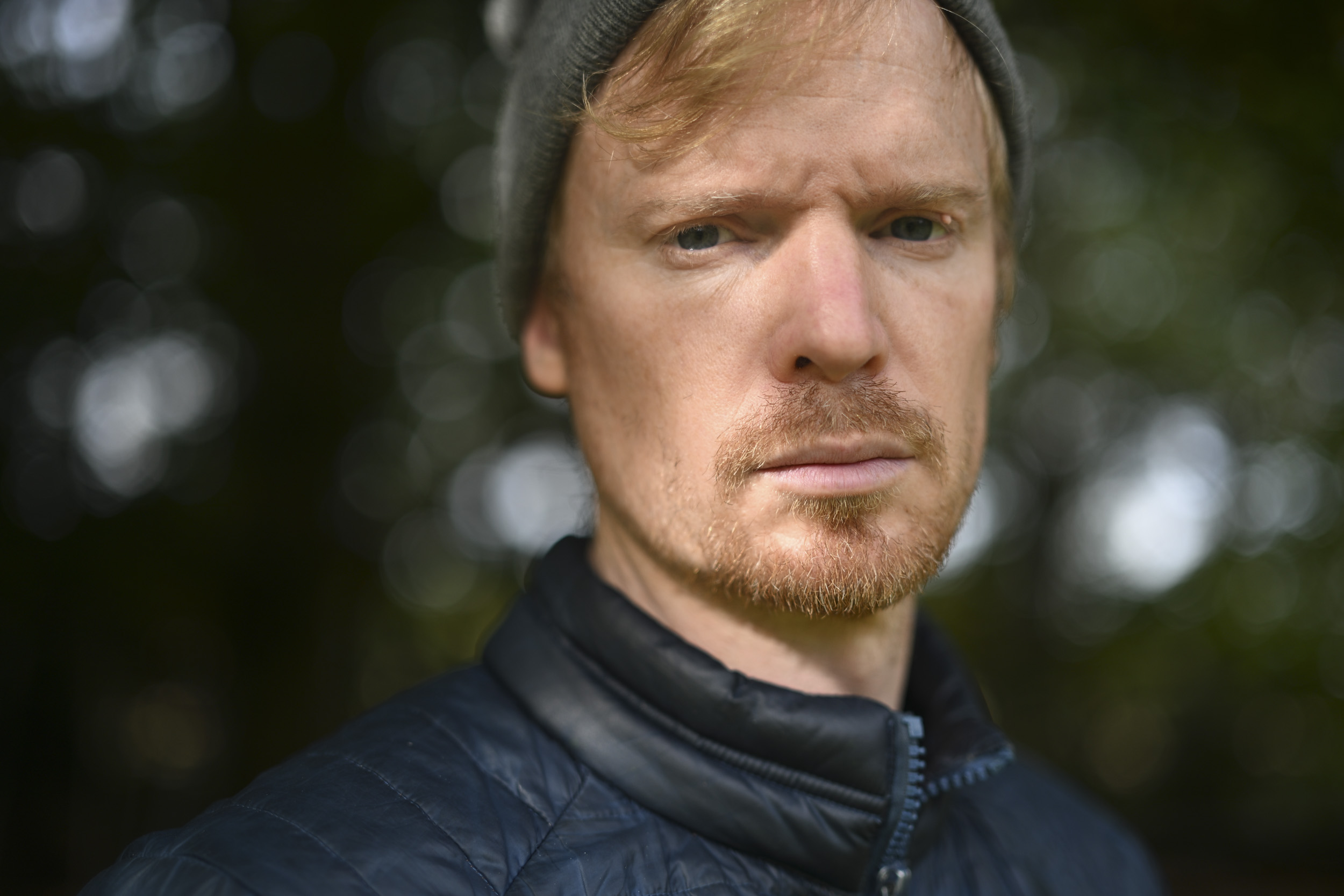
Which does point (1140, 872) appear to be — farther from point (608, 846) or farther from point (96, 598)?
point (96, 598)

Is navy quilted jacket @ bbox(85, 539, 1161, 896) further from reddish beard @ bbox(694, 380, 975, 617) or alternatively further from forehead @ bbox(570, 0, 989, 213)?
forehead @ bbox(570, 0, 989, 213)

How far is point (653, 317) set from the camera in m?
1.62

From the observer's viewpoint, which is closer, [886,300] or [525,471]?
[886,300]

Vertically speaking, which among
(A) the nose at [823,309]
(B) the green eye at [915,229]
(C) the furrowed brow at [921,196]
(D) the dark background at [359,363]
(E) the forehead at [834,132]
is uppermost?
(E) the forehead at [834,132]

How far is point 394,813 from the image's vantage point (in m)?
1.34

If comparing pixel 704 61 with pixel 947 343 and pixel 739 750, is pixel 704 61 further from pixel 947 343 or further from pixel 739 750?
pixel 739 750

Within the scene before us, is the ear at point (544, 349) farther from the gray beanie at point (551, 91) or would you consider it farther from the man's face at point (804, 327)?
the man's face at point (804, 327)

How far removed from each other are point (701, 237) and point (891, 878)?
1099 mm

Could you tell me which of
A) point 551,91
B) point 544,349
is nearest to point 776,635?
point 544,349

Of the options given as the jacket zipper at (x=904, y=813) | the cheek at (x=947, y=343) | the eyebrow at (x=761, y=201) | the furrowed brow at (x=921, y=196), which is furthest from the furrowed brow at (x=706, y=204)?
the jacket zipper at (x=904, y=813)

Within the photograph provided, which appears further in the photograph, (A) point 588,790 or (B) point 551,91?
(B) point 551,91

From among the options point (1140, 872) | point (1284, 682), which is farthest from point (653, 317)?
point (1284, 682)

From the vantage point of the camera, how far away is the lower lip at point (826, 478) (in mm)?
1510

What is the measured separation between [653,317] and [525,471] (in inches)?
235
